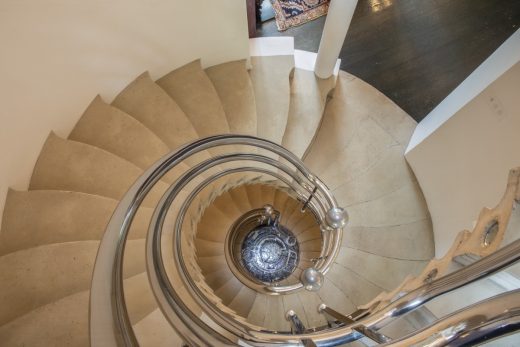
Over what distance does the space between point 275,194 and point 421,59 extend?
3.26 metres

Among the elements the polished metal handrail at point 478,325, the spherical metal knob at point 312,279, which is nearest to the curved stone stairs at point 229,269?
the spherical metal knob at point 312,279

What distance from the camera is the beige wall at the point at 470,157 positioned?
10.2 ft

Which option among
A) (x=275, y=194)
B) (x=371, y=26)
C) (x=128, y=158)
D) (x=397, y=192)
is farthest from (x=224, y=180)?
(x=371, y=26)

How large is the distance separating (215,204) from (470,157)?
12.2 ft

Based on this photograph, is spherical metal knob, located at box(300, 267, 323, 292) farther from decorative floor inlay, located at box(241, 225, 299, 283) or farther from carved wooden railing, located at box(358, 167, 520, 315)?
decorative floor inlay, located at box(241, 225, 299, 283)

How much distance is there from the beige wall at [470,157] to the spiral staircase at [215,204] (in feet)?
1.04

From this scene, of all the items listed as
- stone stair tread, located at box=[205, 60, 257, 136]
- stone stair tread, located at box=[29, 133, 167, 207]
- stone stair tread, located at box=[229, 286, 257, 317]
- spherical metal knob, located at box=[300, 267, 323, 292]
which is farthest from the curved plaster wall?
stone stair tread, located at box=[29, 133, 167, 207]

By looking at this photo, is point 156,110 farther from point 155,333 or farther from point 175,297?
point 175,297

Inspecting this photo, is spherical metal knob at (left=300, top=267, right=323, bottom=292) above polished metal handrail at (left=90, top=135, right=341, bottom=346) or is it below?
above

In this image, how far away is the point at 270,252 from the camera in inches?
230

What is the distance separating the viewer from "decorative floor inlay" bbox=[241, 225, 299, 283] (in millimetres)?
5590

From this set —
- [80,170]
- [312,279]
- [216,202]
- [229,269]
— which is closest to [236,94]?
[216,202]

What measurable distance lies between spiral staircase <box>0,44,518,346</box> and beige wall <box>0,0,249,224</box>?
0.18 metres

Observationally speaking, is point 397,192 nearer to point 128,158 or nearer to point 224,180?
point 224,180
